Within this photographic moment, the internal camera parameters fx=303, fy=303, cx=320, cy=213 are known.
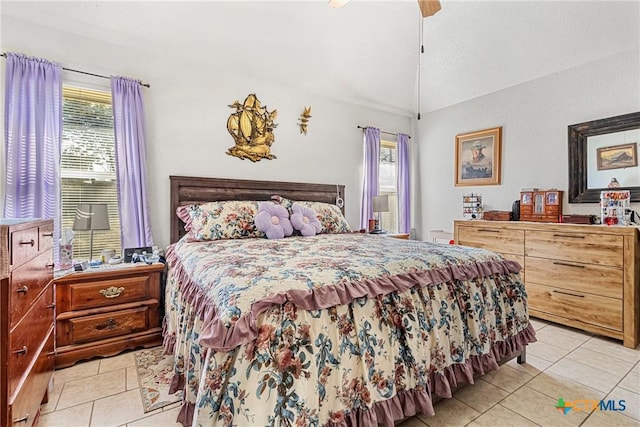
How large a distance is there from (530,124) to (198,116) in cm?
363

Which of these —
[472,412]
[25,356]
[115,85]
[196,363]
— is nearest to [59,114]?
[115,85]

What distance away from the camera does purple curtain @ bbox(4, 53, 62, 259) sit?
7.37 ft

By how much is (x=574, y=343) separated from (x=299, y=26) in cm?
371

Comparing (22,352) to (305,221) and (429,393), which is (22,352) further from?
(305,221)

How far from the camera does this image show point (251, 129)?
3.36m

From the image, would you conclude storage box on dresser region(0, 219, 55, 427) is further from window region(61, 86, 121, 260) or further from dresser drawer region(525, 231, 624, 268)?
dresser drawer region(525, 231, 624, 268)

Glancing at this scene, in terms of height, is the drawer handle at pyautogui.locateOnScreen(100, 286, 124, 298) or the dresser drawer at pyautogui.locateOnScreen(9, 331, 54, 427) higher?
the drawer handle at pyautogui.locateOnScreen(100, 286, 124, 298)

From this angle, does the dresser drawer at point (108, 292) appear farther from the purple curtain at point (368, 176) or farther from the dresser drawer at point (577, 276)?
the dresser drawer at point (577, 276)

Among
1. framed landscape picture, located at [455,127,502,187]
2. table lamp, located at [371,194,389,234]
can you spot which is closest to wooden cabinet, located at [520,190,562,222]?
framed landscape picture, located at [455,127,502,187]

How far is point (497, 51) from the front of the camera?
10.8 feet

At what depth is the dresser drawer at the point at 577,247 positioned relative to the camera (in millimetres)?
2477

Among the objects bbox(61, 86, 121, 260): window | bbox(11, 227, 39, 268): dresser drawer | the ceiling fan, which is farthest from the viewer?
bbox(61, 86, 121, 260): window

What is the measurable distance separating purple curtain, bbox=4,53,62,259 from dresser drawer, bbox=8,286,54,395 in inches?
37.2

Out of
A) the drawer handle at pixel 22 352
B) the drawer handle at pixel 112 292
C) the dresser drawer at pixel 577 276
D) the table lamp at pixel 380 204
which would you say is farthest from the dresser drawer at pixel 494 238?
the drawer handle at pixel 22 352
